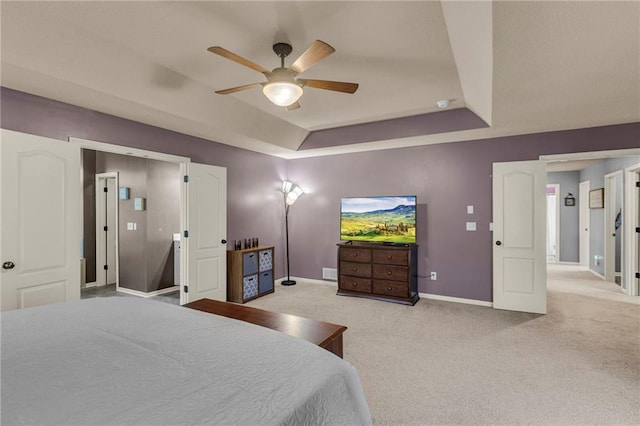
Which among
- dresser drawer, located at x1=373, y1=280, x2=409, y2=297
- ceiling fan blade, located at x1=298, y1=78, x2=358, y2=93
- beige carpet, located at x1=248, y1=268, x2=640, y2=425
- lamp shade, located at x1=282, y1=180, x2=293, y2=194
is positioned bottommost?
beige carpet, located at x1=248, y1=268, x2=640, y2=425

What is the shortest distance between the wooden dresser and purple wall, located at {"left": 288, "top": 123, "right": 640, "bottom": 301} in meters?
0.48

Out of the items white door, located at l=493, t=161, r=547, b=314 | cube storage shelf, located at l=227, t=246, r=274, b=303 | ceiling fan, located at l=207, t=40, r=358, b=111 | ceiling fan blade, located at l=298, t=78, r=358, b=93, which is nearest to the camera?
ceiling fan, located at l=207, t=40, r=358, b=111

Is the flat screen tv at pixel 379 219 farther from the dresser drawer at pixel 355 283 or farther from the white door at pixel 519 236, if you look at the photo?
the white door at pixel 519 236

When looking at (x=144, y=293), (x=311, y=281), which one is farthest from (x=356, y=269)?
(x=144, y=293)

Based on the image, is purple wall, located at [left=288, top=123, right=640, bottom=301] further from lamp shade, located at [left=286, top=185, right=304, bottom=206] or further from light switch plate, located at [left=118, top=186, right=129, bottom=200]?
light switch plate, located at [left=118, top=186, right=129, bottom=200]

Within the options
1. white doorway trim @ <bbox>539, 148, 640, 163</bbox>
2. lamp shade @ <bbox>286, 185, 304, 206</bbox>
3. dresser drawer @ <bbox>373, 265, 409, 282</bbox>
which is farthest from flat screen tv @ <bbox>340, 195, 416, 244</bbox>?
white doorway trim @ <bbox>539, 148, 640, 163</bbox>

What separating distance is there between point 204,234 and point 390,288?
8.85 feet

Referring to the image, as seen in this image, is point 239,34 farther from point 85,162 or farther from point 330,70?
point 85,162

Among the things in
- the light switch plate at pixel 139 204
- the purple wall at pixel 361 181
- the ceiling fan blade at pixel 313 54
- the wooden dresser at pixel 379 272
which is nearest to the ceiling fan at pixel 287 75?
the ceiling fan blade at pixel 313 54

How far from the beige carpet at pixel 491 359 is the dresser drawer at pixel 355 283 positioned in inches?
8.2

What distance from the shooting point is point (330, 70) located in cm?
298

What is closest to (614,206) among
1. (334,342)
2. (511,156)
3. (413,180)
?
(511,156)

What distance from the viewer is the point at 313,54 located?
2061 millimetres

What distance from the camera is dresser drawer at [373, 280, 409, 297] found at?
14.8 ft
